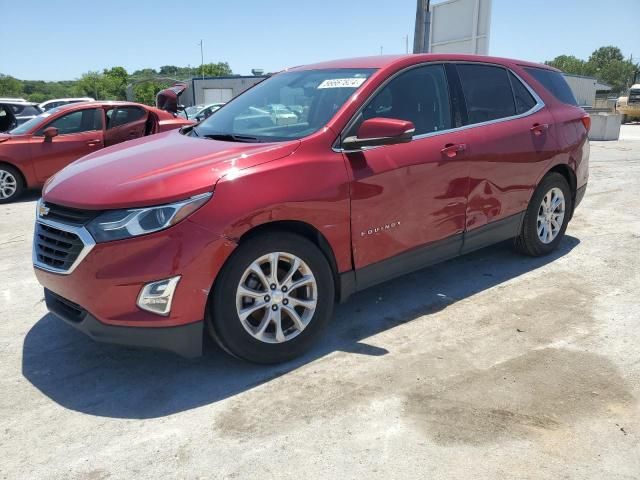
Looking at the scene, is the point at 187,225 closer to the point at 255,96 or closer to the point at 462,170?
the point at 255,96

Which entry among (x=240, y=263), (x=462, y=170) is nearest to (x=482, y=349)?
(x=462, y=170)

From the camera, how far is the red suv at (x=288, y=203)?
2.84 meters

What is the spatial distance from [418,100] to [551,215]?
1992 mm

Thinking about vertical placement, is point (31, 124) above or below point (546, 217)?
above

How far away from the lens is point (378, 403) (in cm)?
289

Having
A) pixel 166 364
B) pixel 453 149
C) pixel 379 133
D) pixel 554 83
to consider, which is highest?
pixel 554 83

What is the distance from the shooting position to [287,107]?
394 cm

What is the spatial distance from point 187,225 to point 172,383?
974 millimetres

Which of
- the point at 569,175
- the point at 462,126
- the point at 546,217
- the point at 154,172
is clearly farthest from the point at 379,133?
the point at 569,175

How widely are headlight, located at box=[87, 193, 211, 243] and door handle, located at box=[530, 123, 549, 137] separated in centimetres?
315

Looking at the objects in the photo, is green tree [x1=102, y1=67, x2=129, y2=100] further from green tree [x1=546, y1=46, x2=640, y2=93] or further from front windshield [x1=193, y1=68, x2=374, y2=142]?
front windshield [x1=193, y1=68, x2=374, y2=142]

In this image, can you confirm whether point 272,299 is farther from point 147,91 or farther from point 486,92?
point 147,91

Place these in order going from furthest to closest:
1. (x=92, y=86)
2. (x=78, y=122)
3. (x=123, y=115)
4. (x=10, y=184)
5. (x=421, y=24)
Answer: (x=92, y=86), (x=421, y=24), (x=123, y=115), (x=78, y=122), (x=10, y=184)

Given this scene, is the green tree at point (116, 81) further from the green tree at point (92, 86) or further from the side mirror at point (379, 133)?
the side mirror at point (379, 133)
